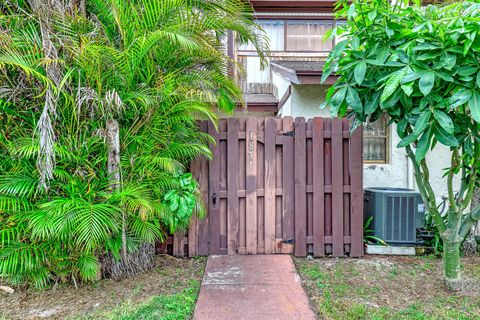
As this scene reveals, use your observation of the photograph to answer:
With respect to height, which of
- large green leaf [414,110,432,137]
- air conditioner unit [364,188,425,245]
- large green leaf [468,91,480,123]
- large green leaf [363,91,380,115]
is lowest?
air conditioner unit [364,188,425,245]

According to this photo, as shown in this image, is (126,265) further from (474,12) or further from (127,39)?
(474,12)

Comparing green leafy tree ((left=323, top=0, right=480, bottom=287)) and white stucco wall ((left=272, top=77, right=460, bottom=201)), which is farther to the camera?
white stucco wall ((left=272, top=77, right=460, bottom=201))

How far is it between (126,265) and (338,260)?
2.65m

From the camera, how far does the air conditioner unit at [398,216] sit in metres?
4.23

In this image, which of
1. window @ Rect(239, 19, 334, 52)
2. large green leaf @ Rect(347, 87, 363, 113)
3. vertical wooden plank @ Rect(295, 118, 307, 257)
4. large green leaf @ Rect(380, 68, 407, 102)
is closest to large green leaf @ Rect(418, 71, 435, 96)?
large green leaf @ Rect(380, 68, 407, 102)

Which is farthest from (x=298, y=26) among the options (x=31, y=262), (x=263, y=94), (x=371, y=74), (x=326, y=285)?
(x=31, y=262)

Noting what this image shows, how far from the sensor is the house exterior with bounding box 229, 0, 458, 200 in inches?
217

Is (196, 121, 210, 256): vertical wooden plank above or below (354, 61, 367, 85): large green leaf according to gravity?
below

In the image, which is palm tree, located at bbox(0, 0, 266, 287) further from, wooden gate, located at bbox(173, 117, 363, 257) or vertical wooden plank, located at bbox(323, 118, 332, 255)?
vertical wooden plank, located at bbox(323, 118, 332, 255)

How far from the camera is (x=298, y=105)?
571 cm

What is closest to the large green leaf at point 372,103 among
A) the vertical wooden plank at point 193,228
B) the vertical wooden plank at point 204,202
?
the vertical wooden plank at point 204,202

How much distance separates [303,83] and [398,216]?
255 centimetres

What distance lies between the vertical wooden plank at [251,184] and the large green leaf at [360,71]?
1570 mm

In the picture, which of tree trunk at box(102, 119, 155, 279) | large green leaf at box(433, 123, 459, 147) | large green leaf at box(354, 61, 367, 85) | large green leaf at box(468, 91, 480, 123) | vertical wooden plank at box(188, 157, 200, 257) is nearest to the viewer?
large green leaf at box(468, 91, 480, 123)
